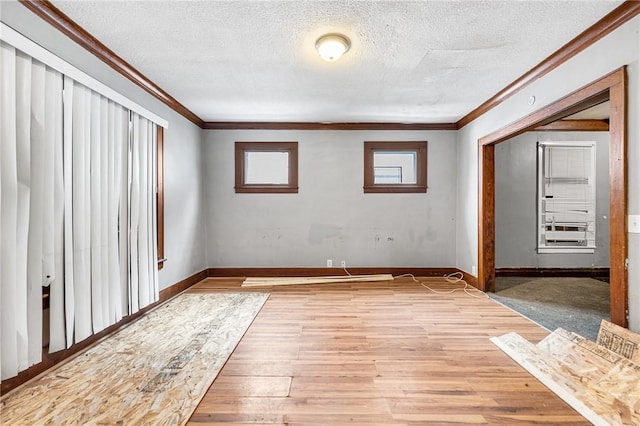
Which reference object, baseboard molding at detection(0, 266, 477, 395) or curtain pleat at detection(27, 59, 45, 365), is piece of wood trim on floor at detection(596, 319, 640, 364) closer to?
baseboard molding at detection(0, 266, 477, 395)

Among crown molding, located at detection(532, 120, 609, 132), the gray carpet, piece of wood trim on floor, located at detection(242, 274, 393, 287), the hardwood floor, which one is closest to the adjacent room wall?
the gray carpet

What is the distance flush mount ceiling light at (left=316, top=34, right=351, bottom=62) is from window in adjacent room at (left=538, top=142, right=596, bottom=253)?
4.49 metres

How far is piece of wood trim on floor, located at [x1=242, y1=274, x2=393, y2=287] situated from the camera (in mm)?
4512

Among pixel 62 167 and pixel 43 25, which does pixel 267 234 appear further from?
pixel 43 25

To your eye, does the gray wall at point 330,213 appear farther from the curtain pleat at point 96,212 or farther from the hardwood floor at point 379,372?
the curtain pleat at point 96,212

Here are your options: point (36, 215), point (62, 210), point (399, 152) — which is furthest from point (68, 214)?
point (399, 152)

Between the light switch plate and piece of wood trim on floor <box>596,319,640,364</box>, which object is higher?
the light switch plate

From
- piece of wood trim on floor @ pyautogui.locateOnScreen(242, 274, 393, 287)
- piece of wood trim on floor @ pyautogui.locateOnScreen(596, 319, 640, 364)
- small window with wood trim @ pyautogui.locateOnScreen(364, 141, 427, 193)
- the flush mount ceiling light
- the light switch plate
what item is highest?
the flush mount ceiling light

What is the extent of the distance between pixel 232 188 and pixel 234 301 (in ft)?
6.80

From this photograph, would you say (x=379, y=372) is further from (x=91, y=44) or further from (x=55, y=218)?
(x=91, y=44)

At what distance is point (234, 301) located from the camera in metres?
3.64

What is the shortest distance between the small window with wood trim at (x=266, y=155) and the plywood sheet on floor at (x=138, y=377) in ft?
7.85

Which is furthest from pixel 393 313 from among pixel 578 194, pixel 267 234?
pixel 578 194

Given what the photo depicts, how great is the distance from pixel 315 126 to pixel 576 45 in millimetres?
3353
